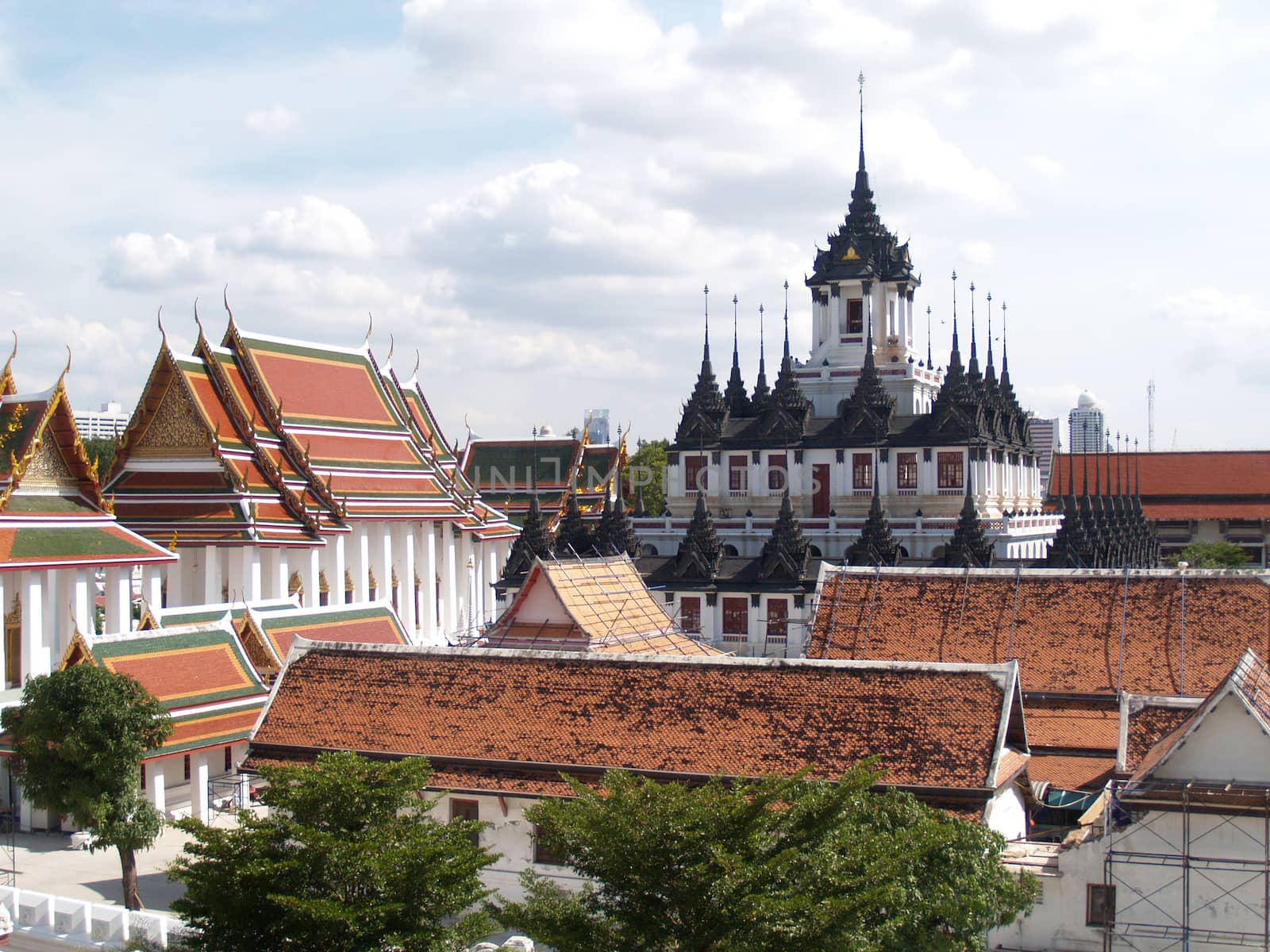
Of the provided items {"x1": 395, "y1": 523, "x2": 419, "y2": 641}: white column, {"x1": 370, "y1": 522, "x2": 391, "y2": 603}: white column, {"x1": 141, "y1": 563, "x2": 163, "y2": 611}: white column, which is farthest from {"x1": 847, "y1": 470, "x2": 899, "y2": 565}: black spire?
{"x1": 141, "y1": 563, "x2": 163, "y2": 611}: white column

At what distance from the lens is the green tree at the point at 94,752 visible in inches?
799

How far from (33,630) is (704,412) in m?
29.1

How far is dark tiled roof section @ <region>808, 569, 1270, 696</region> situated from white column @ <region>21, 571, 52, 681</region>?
48.7ft

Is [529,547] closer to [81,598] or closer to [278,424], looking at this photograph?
[278,424]

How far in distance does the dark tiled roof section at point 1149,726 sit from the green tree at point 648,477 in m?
52.2

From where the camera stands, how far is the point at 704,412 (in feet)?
176

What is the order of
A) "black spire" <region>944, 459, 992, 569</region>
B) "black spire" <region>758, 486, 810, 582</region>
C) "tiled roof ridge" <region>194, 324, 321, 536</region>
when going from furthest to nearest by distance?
"black spire" <region>758, 486, 810, 582</region> < "black spire" <region>944, 459, 992, 569</region> < "tiled roof ridge" <region>194, 324, 321, 536</region>

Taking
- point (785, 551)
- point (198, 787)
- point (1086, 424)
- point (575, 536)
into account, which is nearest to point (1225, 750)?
point (198, 787)

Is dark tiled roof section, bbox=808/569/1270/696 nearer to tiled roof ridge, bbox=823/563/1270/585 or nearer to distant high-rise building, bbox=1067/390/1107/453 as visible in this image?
tiled roof ridge, bbox=823/563/1270/585

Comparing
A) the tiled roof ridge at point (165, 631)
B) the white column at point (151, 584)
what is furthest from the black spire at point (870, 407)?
the tiled roof ridge at point (165, 631)

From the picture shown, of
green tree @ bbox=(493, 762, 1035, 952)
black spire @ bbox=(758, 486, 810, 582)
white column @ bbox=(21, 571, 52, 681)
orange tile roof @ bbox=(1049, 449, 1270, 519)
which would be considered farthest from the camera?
orange tile roof @ bbox=(1049, 449, 1270, 519)

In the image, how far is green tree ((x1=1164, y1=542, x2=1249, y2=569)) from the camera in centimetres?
6206

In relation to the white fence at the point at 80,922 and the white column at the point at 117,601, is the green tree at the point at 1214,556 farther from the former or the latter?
the white fence at the point at 80,922

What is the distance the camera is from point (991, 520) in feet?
157
